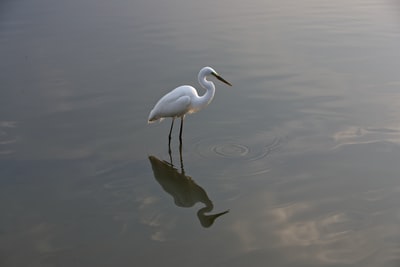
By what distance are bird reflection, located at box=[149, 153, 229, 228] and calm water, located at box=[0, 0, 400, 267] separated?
0.02 metres

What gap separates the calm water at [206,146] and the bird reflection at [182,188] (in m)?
0.02

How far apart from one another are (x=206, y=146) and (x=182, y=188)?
80cm

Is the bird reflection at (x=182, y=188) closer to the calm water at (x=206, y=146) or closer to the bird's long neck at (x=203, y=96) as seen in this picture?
the calm water at (x=206, y=146)

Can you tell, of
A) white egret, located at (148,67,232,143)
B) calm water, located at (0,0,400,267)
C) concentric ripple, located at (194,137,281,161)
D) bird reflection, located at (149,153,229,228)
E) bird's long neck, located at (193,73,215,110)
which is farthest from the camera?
bird's long neck, located at (193,73,215,110)

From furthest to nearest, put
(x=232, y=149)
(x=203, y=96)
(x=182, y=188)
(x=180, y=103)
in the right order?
(x=203, y=96)
(x=180, y=103)
(x=232, y=149)
(x=182, y=188)

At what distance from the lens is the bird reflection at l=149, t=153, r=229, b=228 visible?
5.61m

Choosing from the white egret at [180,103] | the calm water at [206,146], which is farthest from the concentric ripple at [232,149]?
the white egret at [180,103]

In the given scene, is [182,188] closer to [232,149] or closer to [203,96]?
[232,149]

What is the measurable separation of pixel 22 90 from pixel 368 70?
481 cm

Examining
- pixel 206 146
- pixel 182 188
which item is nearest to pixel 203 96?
pixel 206 146

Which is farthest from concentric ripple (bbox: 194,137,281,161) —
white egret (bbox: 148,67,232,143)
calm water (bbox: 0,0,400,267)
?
white egret (bbox: 148,67,232,143)

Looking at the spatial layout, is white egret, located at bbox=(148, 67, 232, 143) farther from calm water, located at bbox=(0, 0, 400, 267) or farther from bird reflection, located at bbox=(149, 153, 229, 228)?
bird reflection, located at bbox=(149, 153, 229, 228)

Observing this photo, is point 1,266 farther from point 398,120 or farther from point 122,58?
point 122,58

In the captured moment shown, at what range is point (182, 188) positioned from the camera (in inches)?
245
